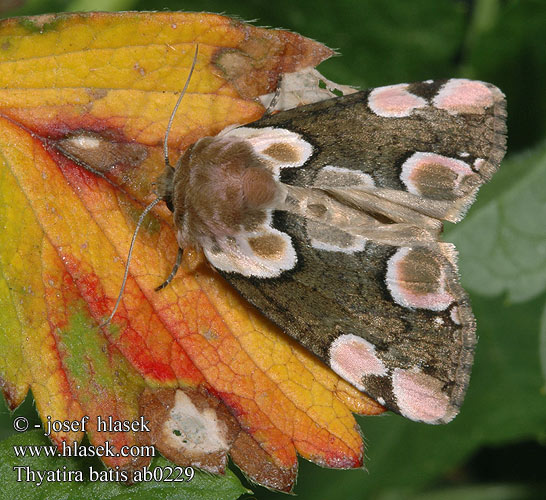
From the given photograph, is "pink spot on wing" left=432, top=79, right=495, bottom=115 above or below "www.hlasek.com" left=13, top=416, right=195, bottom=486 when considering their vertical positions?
above

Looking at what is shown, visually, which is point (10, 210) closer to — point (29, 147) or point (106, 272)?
point (29, 147)

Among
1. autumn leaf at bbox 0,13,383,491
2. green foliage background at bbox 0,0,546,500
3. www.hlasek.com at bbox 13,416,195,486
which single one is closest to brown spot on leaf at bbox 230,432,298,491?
autumn leaf at bbox 0,13,383,491

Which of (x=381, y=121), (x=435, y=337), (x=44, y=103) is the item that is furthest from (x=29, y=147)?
(x=435, y=337)

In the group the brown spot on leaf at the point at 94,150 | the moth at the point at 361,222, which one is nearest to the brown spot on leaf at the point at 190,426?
the moth at the point at 361,222

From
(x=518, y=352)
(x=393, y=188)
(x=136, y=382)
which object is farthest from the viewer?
(x=518, y=352)

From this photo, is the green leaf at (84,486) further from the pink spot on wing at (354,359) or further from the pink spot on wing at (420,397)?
the pink spot on wing at (420,397)

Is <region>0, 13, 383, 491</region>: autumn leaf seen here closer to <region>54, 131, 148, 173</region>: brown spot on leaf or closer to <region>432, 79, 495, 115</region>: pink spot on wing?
<region>54, 131, 148, 173</region>: brown spot on leaf
